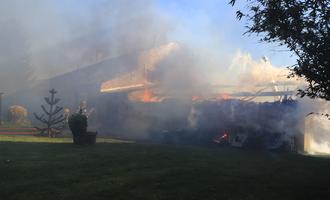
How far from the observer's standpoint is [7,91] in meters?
39.1

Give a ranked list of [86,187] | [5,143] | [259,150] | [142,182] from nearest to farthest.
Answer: [86,187] → [142,182] → [5,143] → [259,150]

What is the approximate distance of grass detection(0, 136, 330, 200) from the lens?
355 inches

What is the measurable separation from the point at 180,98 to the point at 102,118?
6.24m

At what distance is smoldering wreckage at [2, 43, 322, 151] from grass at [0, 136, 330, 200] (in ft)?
19.8

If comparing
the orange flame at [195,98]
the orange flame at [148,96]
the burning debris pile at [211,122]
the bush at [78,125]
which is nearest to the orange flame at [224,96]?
the orange flame at [195,98]

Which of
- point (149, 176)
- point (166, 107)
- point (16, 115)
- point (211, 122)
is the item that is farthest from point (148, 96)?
point (149, 176)

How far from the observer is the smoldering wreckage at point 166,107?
22.0 meters

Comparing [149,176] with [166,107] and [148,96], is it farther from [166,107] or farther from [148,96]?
[148,96]

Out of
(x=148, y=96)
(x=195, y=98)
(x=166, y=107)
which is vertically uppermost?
(x=148, y=96)

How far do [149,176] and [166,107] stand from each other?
62.4 ft

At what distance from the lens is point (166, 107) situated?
98.1 ft

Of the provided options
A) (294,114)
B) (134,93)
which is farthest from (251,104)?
(134,93)

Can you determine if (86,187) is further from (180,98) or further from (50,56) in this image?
(50,56)

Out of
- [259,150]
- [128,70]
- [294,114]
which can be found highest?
[128,70]
